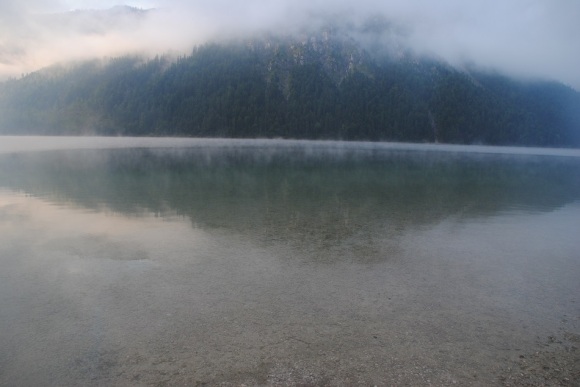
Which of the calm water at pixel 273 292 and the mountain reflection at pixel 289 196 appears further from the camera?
the mountain reflection at pixel 289 196

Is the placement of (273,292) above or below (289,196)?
below

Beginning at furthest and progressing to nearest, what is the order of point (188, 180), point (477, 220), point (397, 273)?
point (188, 180), point (477, 220), point (397, 273)

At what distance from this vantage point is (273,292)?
40.3ft

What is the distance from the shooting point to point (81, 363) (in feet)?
27.7

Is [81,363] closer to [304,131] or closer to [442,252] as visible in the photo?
[442,252]

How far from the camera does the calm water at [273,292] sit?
28.0 ft

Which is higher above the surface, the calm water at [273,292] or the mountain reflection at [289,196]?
the mountain reflection at [289,196]

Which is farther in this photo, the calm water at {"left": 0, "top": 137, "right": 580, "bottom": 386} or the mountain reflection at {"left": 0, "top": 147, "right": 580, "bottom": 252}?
the mountain reflection at {"left": 0, "top": 147, "right": 580, "bottom": 252}

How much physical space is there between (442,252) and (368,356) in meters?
9.59

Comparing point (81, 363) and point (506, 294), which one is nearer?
point (81, 363)

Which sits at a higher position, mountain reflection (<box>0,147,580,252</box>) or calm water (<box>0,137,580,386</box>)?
mountain reflection (<box>0,147,580,252</box>)

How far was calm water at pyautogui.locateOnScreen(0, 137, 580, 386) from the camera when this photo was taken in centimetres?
855

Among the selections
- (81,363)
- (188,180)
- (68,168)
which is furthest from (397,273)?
(68,168)

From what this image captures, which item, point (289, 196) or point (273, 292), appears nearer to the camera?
point (273, 292)
